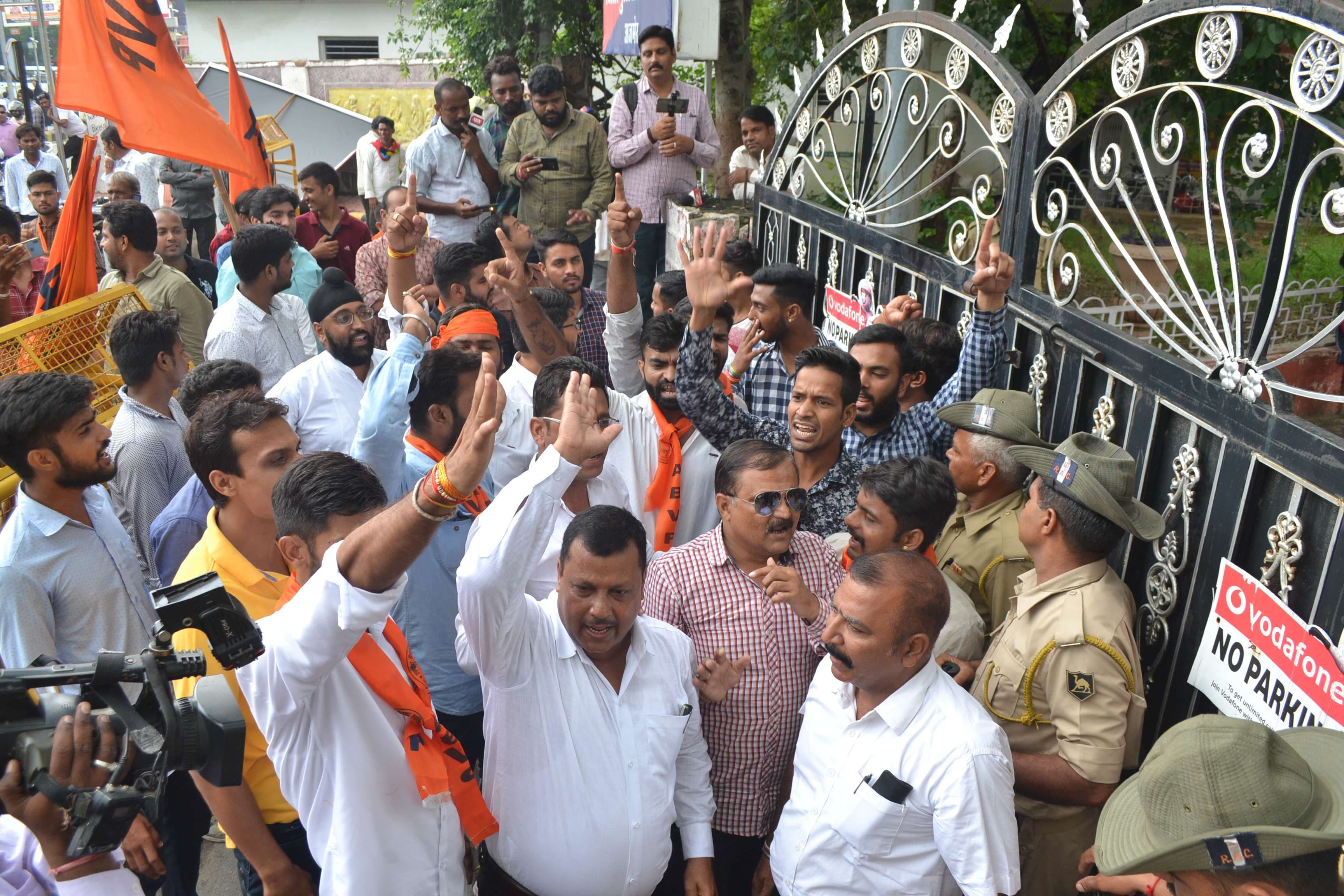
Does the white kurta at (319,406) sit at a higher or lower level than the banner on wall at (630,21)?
lower

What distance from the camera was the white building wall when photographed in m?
27.8

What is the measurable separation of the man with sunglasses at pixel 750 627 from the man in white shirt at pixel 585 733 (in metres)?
0.32

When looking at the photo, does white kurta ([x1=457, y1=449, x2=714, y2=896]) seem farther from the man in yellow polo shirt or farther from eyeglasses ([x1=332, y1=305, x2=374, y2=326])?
eyeglasses ([x1=332, y1=305, x2=374, y2=326])

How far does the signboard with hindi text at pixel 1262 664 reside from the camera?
7.49 feet

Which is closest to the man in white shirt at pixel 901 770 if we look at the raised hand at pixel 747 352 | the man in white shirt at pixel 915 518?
the man in white shirt at pixel 915 518

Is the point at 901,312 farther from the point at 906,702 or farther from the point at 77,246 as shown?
the point at 77,246

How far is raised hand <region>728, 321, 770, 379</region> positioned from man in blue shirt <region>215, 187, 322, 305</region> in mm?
2483

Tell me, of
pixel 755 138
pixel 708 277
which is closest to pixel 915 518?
pixel 708 277

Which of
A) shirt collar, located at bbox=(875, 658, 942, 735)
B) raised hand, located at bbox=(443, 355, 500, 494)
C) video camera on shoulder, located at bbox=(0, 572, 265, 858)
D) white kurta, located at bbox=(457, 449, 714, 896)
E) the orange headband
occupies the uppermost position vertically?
raised hand, located at bbox=(443, 355, 500, 494)

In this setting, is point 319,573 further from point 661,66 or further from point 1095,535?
point 661,66

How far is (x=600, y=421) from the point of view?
3.67 meters

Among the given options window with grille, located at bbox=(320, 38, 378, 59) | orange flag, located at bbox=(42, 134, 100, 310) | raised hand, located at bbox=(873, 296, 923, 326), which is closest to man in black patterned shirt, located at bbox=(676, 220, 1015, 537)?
raised hand, located at bbox=(873, 296, 923, 326)

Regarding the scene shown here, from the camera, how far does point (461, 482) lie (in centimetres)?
193

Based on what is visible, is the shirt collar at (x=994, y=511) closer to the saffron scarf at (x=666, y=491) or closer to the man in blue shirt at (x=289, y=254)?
the saffron scarf at (x=666, y=491)
